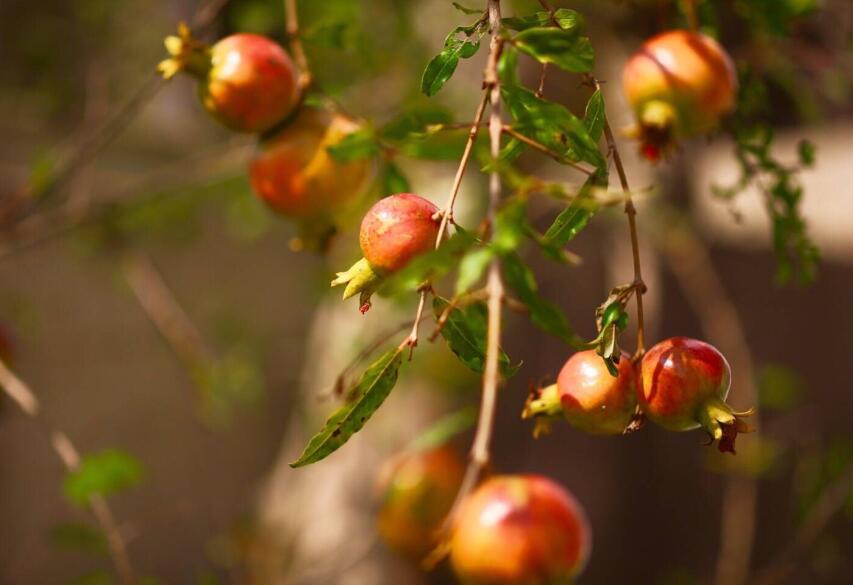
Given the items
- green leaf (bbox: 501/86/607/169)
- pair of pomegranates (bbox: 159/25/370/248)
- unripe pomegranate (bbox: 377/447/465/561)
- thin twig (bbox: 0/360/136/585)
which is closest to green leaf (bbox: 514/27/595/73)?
green leaf (bbox: 501/86/607/169)

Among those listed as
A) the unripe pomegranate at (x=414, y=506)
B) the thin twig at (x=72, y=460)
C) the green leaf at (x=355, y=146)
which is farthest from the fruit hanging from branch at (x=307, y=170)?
the unripe pomegranate at (x=414, y=506)

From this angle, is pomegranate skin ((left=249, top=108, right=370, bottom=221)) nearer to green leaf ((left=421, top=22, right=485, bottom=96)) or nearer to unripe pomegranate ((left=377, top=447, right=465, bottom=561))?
green leaf ((left=421, top=22, right=485, bottom=96))

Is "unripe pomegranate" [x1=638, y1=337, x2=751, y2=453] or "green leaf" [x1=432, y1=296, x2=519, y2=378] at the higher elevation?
"green leaf" [x1=432, y1=296, x2=519, y2=378]

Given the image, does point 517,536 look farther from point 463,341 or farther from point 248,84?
point 248,84

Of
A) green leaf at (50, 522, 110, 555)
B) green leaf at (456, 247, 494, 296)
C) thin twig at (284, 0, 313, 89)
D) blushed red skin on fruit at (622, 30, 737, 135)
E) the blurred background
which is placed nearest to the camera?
green leaf at (456, 247, 494, 296)

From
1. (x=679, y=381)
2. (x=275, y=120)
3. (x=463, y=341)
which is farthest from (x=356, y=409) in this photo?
(x=275, y=120)

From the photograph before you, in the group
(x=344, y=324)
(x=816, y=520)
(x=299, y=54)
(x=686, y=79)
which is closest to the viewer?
(x=686, y=79)
